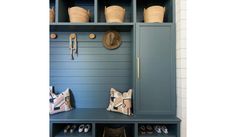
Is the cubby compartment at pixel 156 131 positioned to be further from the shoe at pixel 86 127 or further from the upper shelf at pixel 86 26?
the upper shelf at pixel 86 26

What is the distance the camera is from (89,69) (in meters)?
2.63

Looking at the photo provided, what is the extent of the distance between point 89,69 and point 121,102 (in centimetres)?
71

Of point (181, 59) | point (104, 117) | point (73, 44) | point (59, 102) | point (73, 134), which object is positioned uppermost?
point (73, 44)

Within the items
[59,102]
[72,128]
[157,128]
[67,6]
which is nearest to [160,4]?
[67,6]

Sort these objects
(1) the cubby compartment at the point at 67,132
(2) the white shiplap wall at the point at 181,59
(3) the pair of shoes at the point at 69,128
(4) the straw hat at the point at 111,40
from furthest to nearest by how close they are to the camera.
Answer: (4) the straw hat at the point at 111,40 < (3) the pair of shoes at the point at 69,128 < (1) the cubby compartment at the point at 67,132 < (2) the white shiplap wall at the point at 181,59

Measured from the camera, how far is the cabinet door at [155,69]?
219 cm

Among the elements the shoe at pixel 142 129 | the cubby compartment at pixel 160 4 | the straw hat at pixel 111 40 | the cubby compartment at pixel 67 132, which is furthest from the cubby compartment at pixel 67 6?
the shoe at pixel 142 129

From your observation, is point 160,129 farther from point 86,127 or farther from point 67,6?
point 67,6

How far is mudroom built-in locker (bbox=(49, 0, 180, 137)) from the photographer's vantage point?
2188 mm

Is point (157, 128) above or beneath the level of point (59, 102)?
beneath

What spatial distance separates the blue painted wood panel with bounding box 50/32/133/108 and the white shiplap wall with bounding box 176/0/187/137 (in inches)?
29.6

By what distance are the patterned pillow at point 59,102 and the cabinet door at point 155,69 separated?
0.95m
